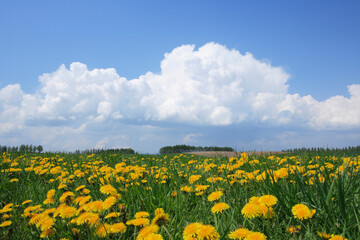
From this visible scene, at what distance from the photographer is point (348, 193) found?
2.33 m

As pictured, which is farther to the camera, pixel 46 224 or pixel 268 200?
pixel 46 224

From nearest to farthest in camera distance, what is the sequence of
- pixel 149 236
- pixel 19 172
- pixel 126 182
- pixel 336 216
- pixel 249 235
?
pixel 249 235 → pixel 149 236 → pixel 336 216 → pixel 126 182 → pixel 19 172

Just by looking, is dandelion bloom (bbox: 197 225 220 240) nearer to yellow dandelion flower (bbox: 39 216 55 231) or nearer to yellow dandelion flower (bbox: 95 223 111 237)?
yellow dandelion flower (bbox: 95 223 111 237)

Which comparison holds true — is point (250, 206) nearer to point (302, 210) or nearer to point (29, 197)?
point (302, 210)

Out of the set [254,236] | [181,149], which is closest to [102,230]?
[254,236]

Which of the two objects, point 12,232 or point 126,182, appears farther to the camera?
point 126,182

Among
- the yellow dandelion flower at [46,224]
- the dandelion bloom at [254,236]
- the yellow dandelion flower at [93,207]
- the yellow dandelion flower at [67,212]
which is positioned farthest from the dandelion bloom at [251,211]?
Result: the yellow dandelion flower at [46,224]

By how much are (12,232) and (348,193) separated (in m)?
3.41

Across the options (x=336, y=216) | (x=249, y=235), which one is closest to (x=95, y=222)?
(x=249, y=235)

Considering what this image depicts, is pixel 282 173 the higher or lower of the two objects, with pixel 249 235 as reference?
higher

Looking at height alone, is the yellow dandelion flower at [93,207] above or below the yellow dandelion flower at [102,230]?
above

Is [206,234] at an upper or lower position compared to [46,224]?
upper

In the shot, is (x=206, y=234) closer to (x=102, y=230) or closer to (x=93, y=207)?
(x=102, y=230)

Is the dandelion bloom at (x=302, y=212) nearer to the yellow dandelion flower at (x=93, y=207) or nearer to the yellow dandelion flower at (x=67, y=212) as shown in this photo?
the yellow dandelion flower at (x=93, y=207)
